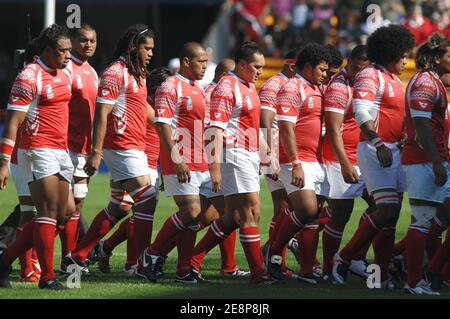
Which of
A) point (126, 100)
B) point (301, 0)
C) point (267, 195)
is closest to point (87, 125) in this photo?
point (126, 100)

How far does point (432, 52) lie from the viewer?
34.9 ft

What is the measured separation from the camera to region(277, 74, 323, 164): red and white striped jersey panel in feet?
37.8

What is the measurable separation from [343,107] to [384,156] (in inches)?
37.9

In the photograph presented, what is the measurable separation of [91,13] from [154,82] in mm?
19302

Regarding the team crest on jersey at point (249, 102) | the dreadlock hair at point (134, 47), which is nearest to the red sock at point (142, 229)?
the dreadlock hair at point (134, 47)

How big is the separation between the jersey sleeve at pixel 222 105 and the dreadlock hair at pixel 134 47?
779 mm

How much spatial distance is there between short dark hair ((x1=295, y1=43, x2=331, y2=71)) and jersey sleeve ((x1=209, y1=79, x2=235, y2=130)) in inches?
30.7

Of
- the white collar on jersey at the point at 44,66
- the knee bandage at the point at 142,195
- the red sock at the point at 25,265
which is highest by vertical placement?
the white collar on jersey at the point at 44,66

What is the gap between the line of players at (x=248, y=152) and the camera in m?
11.0

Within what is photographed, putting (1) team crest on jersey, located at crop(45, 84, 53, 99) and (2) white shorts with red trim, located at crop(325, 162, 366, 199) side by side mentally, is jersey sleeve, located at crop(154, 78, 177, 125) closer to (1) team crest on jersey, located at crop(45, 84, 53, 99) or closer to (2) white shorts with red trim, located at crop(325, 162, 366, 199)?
(1) team crest on jersey, located at crop(45, 84, 53, 99)

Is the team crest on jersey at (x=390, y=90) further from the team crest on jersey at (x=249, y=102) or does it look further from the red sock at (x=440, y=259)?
the red sock at (x=440, y=259)

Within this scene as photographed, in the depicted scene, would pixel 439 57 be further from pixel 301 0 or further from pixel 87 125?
pixel 301 0
